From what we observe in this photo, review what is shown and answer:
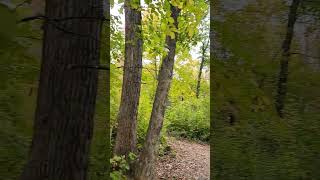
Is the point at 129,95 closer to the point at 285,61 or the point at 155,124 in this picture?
the point at 155,124

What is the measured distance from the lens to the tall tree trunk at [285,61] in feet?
12.3

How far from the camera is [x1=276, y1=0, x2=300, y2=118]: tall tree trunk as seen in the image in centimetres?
374

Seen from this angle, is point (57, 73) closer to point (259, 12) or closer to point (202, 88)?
point (259, 12)

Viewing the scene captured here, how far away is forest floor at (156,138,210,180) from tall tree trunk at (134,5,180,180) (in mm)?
1212

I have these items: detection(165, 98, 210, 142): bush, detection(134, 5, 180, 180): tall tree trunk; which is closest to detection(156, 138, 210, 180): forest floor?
detection(134, 5, 180, 180): tall tree trunk

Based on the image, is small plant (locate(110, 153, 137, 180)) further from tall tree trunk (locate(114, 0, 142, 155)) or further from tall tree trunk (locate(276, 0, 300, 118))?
tall tree trunk (locate(276, 0, 300, 118))

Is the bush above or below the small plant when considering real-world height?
above

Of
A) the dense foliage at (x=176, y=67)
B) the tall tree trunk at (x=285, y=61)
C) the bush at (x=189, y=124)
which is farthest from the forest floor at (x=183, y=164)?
the tall tree trunk at (x=285, y=61)

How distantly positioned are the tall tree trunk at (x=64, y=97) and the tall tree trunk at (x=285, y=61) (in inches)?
75.7

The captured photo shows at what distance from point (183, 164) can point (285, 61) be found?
7.18m

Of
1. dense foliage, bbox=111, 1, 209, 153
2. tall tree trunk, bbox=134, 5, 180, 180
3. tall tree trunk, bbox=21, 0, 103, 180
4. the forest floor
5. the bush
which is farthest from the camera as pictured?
the bush

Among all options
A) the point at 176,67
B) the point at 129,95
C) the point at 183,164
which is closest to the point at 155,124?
the point at 129,95

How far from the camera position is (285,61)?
3.76 m

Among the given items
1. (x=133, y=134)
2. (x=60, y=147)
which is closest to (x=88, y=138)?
(x=60, y=147)
